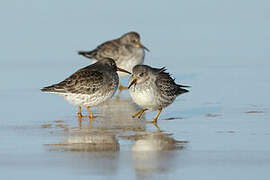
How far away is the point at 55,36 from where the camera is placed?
1891 cm

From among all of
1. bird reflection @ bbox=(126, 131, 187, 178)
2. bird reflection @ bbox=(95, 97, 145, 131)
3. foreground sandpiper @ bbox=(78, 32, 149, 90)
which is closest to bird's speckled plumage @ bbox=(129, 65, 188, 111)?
bird reflection @ bbox=(95, 97, 145, 131)

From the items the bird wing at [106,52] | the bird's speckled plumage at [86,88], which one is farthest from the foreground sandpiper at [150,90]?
the bird wing at [106,52]

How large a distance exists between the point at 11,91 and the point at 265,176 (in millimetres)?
7648

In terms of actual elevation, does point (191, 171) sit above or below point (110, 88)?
below

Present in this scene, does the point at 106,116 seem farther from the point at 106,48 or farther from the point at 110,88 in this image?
the point at 106,48

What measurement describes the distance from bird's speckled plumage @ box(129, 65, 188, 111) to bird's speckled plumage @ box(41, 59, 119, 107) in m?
0.69

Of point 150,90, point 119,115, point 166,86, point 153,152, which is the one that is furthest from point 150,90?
point 153,152

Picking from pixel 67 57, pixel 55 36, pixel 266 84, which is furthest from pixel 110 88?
pixel 55 36

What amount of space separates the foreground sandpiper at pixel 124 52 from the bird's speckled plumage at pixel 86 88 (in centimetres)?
437

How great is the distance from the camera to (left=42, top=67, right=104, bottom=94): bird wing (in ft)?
35.4

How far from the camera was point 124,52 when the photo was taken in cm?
1566

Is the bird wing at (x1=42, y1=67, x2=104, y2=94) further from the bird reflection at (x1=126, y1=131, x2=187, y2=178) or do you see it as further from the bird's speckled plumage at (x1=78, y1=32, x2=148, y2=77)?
the bird's speckled plumage at (x1=78, y1=32, x2=148, y2=77)

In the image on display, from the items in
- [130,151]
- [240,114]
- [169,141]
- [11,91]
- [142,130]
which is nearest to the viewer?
[130,151]

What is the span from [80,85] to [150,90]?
4.73 feet
